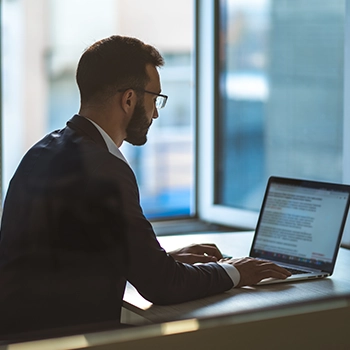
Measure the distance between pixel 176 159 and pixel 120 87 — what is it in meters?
8.77

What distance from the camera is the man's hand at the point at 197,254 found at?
151 cm

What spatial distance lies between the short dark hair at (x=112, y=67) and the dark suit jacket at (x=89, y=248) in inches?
6.9

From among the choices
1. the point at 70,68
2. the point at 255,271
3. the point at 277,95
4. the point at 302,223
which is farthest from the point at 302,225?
the point at 70,68

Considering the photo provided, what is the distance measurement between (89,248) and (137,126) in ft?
1.09

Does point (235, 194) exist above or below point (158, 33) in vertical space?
below

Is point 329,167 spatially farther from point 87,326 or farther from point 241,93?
point 87,326

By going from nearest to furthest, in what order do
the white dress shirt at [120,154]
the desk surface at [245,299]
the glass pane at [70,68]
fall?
the desk surface at [245,299] < the white dress shirt at [120,154] < the glass pane at [70,68]

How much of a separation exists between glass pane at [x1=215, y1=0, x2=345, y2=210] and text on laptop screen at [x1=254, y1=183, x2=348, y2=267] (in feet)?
1.77

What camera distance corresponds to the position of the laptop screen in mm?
1599

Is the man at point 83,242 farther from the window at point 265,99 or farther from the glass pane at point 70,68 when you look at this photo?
the glass pane at point 70,68

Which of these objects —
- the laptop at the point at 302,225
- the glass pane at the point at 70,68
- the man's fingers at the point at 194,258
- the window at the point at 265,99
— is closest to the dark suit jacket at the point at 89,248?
the man's fingers at the point at 194,258

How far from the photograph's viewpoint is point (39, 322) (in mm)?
1033

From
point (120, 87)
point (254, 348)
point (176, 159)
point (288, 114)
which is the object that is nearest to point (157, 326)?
point (254, 348)

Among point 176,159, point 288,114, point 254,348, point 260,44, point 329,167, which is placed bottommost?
point 176,159
